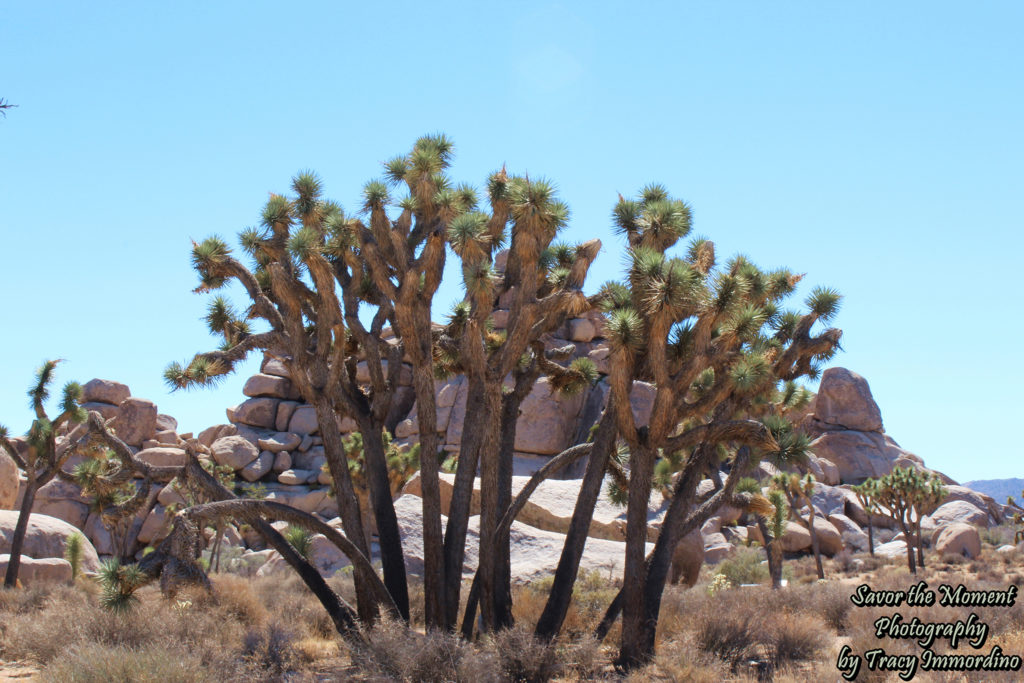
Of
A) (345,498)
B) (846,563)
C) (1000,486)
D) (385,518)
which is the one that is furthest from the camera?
(1000,486)

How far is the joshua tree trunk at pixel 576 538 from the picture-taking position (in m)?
10.7

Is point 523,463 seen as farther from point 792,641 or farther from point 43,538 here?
point 792,641

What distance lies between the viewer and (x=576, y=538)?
11.2 meters

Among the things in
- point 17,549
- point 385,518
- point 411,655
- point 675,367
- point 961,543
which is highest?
point 675,367

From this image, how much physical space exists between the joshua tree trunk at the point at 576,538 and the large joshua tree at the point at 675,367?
571 millimetres

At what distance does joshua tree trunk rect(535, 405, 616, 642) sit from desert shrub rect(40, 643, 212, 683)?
422 centimetres

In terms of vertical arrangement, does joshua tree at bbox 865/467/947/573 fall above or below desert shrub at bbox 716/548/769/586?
above

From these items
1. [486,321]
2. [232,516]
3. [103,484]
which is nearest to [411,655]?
[232,516]

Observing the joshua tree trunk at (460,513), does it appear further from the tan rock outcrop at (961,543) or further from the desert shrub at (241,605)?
the tan rock outcrop at (961,543)

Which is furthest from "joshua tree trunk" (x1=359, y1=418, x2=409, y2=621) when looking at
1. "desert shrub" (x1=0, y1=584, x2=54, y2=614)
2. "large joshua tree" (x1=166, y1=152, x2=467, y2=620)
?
"desert shrub" (x1=0, y1=584, x2=54, y2=614)

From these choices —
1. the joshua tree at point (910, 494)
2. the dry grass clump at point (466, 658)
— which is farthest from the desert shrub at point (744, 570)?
the dry grass clump at point (466, 658)

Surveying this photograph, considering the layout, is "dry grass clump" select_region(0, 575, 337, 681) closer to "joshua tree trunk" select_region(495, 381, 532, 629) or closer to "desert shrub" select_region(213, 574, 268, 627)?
"desert shrub" select_region(213, 574, 268, 627)

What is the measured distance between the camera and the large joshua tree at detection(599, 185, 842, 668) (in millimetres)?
9992

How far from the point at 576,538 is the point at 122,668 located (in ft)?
18.5
